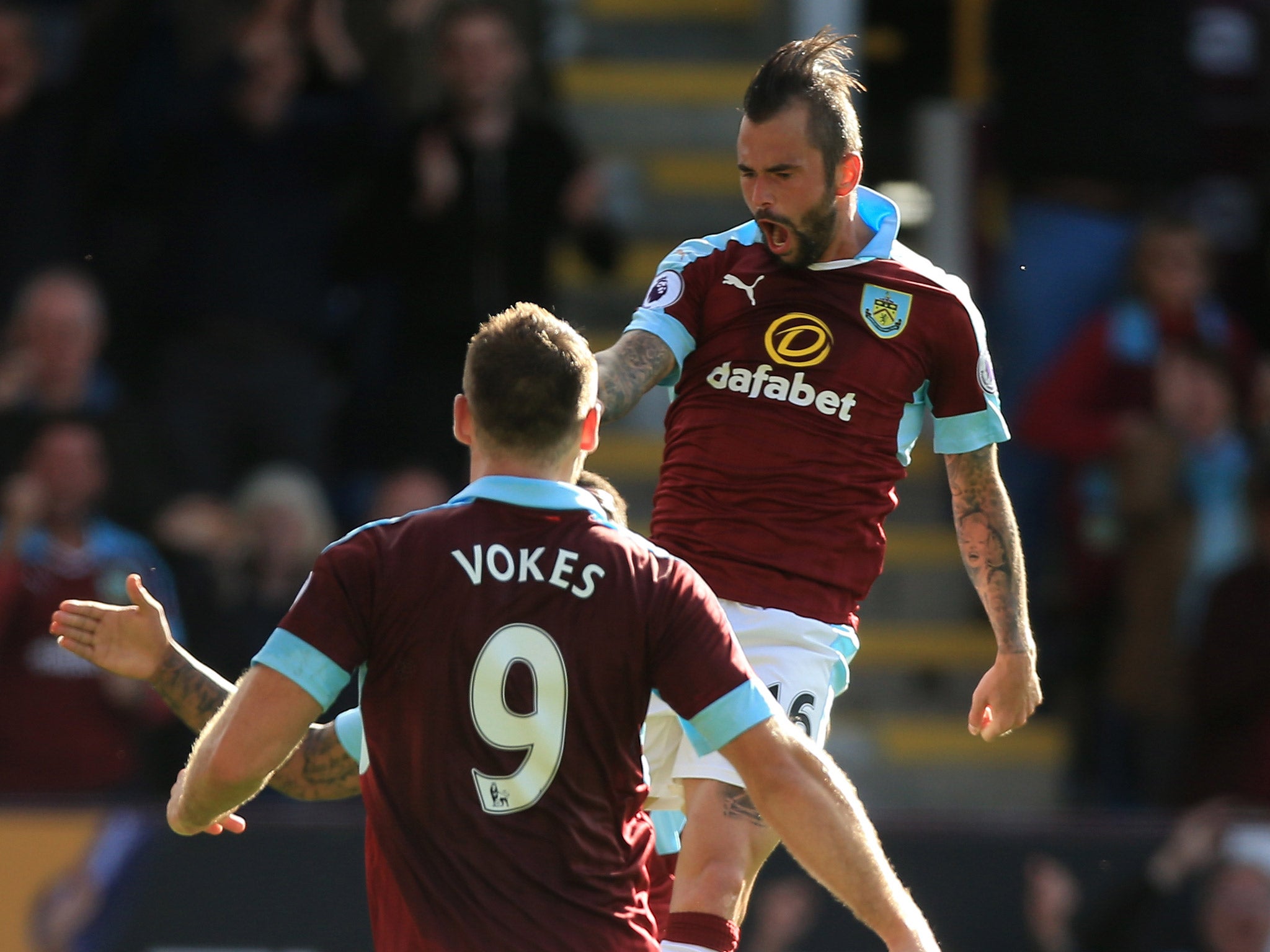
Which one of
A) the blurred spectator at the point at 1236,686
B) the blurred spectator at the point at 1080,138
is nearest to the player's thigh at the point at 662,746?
the blurred spectator at the point at 1236,686

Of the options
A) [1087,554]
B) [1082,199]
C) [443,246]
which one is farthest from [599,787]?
[1082,199]

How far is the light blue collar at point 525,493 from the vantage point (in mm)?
3609

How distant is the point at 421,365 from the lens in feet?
29.4

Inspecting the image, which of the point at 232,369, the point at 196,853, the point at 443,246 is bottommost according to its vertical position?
the point at 196,853

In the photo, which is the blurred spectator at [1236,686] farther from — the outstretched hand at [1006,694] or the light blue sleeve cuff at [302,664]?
the light blue sleeve cuff at [302,664]

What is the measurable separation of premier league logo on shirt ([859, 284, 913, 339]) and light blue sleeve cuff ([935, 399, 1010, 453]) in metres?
0.25

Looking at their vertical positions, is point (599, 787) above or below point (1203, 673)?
above

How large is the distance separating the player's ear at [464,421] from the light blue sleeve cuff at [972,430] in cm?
146

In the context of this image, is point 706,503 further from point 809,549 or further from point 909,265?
point 909,265

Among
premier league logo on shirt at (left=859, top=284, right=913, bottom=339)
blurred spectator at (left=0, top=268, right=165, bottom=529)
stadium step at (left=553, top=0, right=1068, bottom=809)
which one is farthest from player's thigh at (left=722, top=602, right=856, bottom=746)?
stadium step at (left=553, top=0, right=1068, bottom=809)

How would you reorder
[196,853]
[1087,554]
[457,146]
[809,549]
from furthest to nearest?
[1087,554]
[457,146]
[196,853]
[809,549]

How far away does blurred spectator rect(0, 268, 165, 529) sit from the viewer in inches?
340

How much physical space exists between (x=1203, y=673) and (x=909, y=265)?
15.9 ft

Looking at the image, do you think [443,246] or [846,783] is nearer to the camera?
[846,783]
